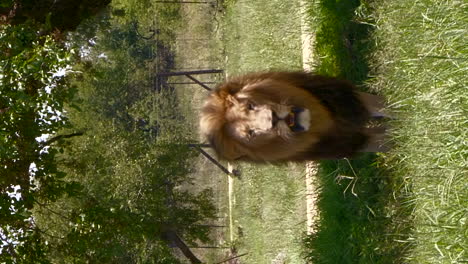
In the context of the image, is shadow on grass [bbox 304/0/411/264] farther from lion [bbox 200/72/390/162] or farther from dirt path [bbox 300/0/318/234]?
lion [bbox 200/72/390/162]

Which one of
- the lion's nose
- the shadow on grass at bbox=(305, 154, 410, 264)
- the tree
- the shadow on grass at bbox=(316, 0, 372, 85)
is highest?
the tree

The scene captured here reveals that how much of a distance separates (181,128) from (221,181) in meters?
1.14

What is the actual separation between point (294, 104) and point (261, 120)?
1.10 feet

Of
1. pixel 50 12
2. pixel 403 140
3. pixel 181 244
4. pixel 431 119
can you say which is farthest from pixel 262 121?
pixel 181 244

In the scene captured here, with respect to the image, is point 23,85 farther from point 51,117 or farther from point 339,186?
point 339,186

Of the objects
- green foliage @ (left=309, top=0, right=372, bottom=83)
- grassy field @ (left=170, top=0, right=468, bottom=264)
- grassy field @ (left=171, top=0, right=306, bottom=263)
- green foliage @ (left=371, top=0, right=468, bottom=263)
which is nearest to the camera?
green foliage @ (left=371, top=0, right=468, bottom=263)

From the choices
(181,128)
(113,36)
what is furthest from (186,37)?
(181,128)

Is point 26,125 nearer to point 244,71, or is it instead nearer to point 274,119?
point 274,119

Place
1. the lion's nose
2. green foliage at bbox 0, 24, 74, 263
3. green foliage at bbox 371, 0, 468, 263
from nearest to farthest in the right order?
green foliage at bbox 371, 0, 468, 263 < the lion's nose < green foliage at bbox 0, 24, 74, 263

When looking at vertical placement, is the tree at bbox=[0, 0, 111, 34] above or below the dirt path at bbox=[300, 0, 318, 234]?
above

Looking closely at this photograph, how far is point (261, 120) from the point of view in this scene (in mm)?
3670

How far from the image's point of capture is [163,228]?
795 cm

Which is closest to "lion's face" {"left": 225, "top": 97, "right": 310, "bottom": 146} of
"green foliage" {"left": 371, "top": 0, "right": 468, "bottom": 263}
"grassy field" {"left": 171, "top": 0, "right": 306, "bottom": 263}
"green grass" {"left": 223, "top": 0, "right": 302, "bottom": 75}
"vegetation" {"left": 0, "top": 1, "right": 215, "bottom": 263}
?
"green foliage" {"left": 371, "top": 0, "right": 468, "bottom": 263}

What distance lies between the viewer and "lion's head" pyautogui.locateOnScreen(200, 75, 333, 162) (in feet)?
12.3
